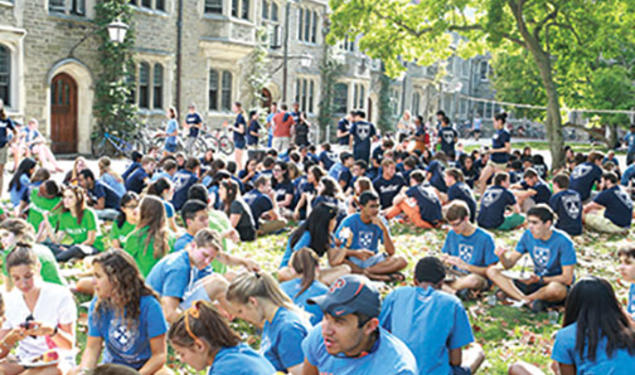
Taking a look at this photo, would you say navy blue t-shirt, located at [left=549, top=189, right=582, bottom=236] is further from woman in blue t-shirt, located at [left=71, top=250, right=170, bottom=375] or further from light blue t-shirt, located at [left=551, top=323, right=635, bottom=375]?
woman in blue t-shirt, located at [left=71, top=250, right=170, bottom=375]

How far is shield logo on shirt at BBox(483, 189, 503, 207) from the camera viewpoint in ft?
40.9

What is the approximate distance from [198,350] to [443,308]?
→ 1.94m

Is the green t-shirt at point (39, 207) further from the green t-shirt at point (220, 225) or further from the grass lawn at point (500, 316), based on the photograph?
the green t-shirt at point (220, 225)

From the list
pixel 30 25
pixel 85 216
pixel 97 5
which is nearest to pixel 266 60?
pixel 97 5

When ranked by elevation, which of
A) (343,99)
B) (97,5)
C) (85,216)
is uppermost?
(97,5)

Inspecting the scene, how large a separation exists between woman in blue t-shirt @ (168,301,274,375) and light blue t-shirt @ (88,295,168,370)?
1.03 metres

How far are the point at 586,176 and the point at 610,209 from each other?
1891 mm

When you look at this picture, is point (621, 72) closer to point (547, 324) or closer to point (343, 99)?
point (343, 99)

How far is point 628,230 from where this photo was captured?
13469mm

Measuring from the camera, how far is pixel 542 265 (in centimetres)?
805

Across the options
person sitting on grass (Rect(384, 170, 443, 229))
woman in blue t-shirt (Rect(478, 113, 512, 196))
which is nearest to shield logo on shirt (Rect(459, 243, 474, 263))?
person sitting on grass (Rect(384, 170, 443, 229))

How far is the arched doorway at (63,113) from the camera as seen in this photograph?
2216 cm

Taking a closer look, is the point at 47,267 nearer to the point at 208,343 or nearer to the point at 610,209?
the point at 208,343

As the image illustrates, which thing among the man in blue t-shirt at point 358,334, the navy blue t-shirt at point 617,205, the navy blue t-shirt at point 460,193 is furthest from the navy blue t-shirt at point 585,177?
the man in blue t-shirt at point 358,334
